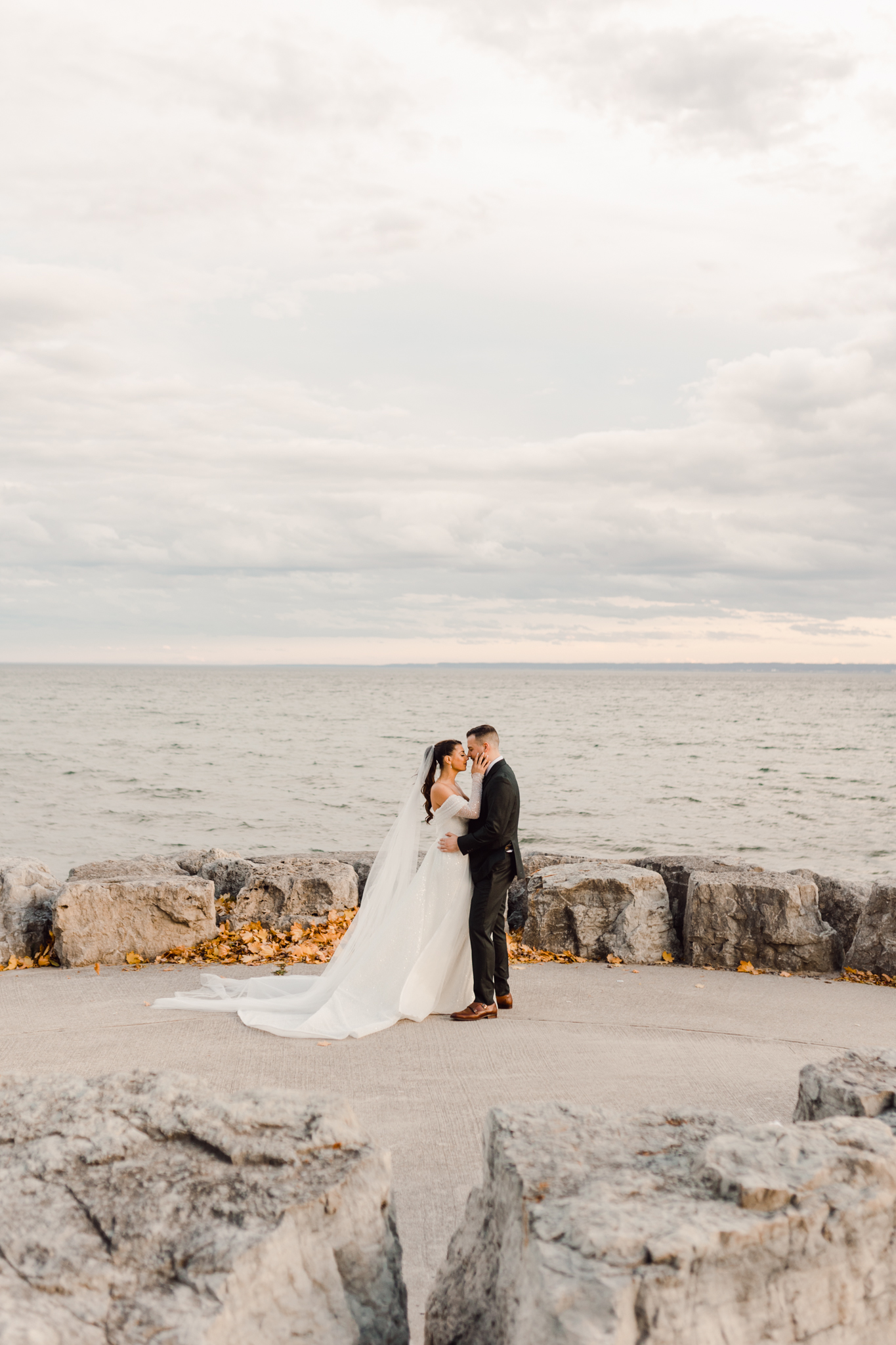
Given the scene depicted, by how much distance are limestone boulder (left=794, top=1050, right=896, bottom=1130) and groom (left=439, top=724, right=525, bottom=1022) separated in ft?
11.5

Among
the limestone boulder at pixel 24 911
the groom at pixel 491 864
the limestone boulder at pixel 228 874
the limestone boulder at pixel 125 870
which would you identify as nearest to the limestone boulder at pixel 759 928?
the groom at pixel 491 864

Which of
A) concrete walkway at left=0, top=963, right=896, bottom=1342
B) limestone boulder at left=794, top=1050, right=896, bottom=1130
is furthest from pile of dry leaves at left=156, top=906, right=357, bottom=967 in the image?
limestone boulder at left=794, top=1050, right=896, bottom=1130

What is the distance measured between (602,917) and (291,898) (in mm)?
2972

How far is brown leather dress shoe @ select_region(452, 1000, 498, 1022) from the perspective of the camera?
694 cm

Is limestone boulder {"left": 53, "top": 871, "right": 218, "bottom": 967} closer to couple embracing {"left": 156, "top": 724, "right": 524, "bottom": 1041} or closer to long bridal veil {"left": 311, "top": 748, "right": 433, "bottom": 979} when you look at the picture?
couple embracing {"left": 156, "top": 724, "right": 524, "bottom": 1041}

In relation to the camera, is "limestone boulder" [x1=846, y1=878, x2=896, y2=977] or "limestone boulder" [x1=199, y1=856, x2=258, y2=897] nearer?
"limestone boulder" [x1=846, y1=878, x2=896, y2=977]

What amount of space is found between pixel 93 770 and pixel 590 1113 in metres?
34.9

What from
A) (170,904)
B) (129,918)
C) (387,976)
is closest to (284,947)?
(170,904)

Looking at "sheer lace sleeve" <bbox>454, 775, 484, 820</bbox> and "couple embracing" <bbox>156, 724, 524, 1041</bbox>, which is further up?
"sheer lace sleeve" <bbox>454, 775, 484, 820</bbox>

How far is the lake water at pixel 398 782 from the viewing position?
2292 centimetres

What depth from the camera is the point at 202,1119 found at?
2.97 meters

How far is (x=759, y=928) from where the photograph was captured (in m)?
8.35

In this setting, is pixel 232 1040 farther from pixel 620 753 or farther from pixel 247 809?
pixel 620 753

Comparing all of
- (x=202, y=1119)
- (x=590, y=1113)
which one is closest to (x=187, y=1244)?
(x=202, y=1119)
